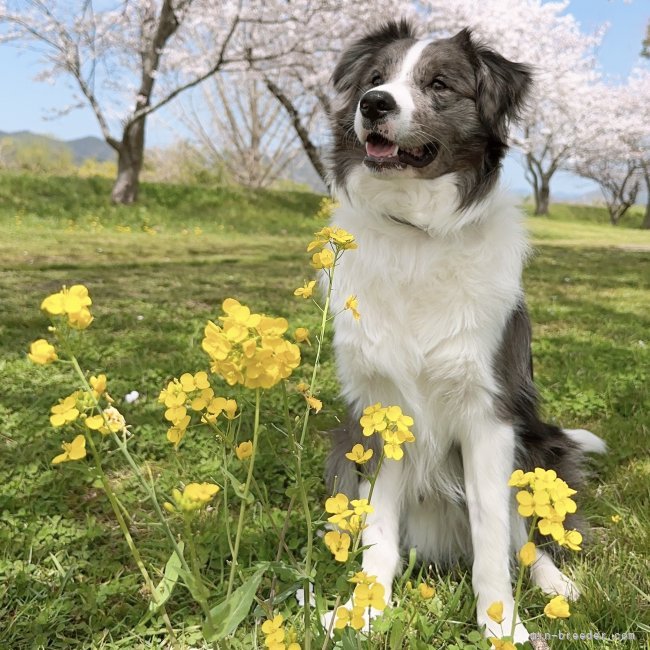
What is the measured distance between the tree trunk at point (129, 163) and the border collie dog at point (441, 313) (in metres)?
10.8

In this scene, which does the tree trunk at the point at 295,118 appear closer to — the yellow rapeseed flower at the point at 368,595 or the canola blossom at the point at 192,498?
the yellow rapeseed flower at the point at 368,595

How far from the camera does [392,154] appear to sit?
2.12 meters

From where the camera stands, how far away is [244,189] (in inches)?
581

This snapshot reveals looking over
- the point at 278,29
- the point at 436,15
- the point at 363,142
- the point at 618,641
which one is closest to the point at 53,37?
the point at 278,29

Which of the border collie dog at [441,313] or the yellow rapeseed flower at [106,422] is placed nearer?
the yellow rapeseed flower at [106,422]

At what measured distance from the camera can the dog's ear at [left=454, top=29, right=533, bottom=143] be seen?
219 centimetres

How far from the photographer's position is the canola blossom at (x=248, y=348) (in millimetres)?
890

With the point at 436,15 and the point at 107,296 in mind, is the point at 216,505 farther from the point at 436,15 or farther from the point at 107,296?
the point at 436,15

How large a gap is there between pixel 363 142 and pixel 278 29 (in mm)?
12600

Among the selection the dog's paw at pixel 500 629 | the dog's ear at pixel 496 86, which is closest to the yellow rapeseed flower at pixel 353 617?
the dog's paw at pixel 500 629

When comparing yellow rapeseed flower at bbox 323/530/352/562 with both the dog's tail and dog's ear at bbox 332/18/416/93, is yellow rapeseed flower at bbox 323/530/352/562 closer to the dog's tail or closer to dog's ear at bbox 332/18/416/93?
the dog's tail

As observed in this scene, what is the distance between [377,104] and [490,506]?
1.36 meters

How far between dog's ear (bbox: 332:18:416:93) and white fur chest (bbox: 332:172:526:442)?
24.8 inches

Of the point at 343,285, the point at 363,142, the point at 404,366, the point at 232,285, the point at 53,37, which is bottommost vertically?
the point at 232,285
